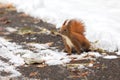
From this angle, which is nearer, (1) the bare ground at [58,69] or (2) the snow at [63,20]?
(1) the bare ground at [58,69]

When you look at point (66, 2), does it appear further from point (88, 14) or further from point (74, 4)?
point (88, 14)

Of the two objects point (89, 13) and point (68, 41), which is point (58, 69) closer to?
point (68, 41)

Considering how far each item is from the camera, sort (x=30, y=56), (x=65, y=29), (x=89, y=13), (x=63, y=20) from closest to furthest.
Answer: (x=65, y=29), (x=30, y=56), (x=63, y=20), (x=89, y=13)

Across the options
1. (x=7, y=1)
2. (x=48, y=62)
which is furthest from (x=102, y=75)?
(x=7, y=1)

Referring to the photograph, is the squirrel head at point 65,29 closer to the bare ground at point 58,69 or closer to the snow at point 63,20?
the snow at point 63,20

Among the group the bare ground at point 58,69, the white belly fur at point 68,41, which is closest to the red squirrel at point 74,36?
the white belly fur at point 68,41

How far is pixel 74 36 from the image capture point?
710 cm

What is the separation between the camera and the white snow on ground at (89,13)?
7840 millimetres

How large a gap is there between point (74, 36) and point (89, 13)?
101 inches

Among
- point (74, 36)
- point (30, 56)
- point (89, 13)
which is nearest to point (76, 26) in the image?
point (74, 36)

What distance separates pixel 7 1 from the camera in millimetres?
11766

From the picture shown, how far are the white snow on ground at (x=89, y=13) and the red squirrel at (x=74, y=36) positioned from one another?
19.1 inches

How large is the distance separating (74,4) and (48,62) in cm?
379

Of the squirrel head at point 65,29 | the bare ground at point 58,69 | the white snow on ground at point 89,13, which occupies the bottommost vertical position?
the bare ground at point 58,69
